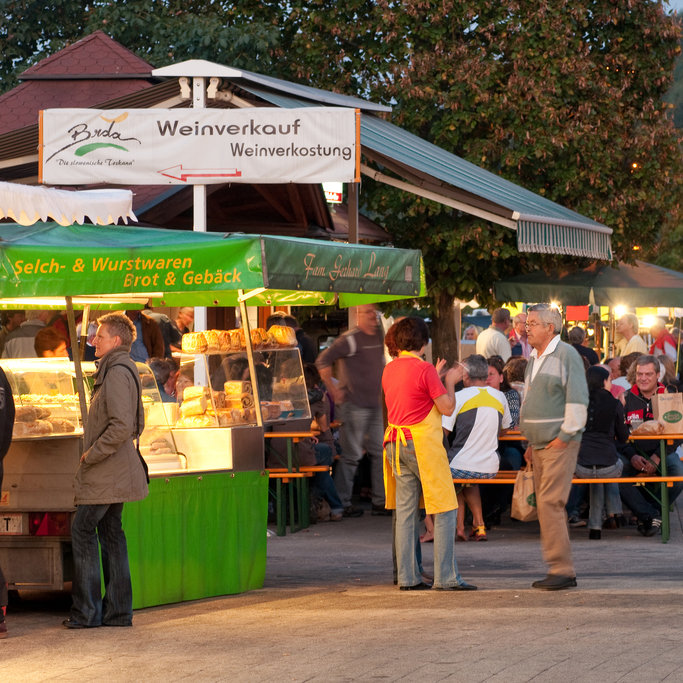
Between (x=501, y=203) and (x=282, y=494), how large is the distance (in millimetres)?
4139

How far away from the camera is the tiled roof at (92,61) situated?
2420cm

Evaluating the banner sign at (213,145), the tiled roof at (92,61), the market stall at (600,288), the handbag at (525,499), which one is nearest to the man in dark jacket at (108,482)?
the handbag at (525,499)

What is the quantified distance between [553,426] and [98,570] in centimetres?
309

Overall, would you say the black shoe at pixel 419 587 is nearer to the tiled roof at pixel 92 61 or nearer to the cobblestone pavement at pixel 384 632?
the cobblestone pavement at pixel 384 632

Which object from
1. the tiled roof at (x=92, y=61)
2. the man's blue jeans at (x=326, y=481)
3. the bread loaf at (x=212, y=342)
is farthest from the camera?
the tiled roof at (x=92, y=61)

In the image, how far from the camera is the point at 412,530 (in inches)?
379

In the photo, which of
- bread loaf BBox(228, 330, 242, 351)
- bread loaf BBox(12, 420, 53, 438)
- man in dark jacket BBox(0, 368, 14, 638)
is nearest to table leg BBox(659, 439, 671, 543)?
bread loaf BBox(228, 330, 242, 351)

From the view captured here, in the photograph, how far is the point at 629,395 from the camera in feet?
44.5

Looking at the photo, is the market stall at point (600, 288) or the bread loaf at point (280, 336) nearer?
the bread loaf at point (280, 336)

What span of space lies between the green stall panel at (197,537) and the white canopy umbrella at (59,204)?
5.79ft

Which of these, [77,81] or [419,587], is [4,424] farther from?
[77,81]

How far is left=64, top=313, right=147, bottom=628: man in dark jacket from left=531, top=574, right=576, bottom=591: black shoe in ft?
9.18

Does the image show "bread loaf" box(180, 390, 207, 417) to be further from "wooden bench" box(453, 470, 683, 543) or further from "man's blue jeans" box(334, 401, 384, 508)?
"man's blue jeans" box(334, 401, 384, 508)

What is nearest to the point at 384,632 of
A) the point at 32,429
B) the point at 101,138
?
the point at 32,429
